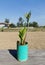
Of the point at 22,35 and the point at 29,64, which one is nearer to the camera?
the point at 29,64

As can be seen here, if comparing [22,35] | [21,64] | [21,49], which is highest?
[22,35]

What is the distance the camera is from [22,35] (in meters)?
4.12

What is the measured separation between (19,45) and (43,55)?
837 mm

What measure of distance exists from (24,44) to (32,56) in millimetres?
480

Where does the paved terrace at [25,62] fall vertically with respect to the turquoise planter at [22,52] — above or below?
below

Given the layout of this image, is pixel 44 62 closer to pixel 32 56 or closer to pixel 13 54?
pixel 32 56

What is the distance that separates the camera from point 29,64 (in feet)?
12.6

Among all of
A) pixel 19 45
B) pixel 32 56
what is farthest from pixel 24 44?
pixel 32 56

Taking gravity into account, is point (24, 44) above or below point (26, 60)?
above

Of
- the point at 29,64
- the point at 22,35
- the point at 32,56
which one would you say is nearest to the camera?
the point at 29,64

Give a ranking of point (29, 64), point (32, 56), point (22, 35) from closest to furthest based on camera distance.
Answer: point (29, 64) → point (22, 35) → point (32, 56)

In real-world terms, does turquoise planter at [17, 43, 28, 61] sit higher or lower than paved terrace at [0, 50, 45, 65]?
higher

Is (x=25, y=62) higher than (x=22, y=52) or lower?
lower

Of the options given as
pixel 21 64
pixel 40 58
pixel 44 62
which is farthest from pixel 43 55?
pixel 21 64
